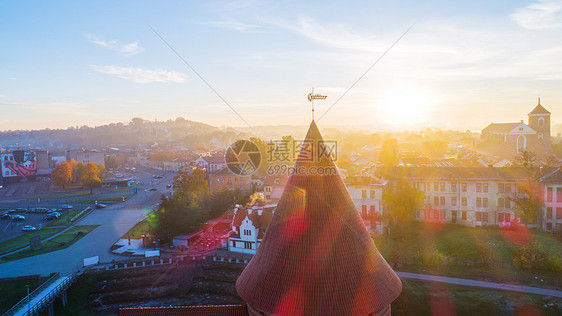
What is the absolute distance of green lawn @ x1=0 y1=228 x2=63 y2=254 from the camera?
39.9 m

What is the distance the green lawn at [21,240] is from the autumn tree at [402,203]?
41.2 meters

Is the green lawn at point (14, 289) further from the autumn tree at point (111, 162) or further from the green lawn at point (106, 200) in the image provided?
the autumn tree at point (111, 162)

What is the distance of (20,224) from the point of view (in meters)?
50.8

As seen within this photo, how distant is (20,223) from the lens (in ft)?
168

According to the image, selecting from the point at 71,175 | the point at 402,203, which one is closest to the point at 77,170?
the point at 71,175

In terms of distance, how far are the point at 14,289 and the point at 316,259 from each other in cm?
3132

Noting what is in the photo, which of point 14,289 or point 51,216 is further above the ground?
point 51,216

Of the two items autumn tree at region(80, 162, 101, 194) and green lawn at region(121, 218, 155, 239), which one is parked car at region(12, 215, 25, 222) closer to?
autumn tree at region(80, 162, 101, 194)

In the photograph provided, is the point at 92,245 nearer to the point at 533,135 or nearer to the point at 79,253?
the point at 79,253

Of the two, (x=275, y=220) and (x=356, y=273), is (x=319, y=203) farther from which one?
(x=356, y=273)

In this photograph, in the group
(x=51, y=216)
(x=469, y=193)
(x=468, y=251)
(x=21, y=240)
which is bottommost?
(x=21, y=240)

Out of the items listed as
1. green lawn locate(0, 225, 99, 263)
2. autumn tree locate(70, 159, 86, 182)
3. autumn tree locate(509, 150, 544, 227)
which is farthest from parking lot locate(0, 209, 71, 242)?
autumn tree locate(509, 150, 544, 227)

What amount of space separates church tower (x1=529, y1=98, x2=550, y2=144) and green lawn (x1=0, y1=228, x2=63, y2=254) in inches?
3391

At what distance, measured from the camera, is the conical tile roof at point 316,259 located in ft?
32.0
